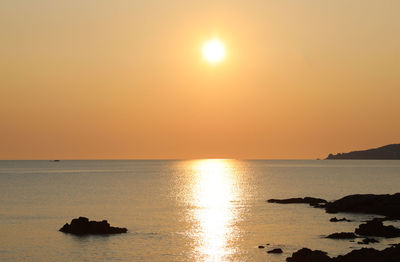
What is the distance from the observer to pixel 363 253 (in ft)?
146

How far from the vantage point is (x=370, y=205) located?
9169 cm

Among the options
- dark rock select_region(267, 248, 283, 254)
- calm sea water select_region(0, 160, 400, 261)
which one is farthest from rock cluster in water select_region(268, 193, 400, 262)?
dark rock select_region(267, 248, 283, 254)

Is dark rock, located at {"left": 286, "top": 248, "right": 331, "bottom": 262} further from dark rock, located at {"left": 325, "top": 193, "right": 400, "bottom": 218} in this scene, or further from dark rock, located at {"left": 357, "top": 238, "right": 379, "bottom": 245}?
dark rock, located at {"left": 325, "top": 193, "right": 400, "bottom": 218}

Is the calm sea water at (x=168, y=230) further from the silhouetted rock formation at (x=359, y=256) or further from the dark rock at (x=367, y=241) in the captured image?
the silhouetted rock formation at (x=359, y=256)

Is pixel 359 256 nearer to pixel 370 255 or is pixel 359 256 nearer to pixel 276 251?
pixel 370 255

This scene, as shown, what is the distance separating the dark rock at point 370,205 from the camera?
3418 inches

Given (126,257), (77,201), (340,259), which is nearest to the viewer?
(340,259)

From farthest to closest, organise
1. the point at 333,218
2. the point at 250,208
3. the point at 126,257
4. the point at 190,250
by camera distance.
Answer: the point at 250,208, the point at 333,218, the point at 190,250, the point at 126,257

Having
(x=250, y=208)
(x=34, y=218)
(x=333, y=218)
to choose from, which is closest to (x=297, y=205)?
(x=250, y=208)

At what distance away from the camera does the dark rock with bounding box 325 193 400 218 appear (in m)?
86.8

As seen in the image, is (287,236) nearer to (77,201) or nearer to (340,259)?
(340,259)

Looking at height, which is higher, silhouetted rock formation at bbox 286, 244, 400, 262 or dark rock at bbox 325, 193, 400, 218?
dark rock at bbox 325, 193, 400, 218

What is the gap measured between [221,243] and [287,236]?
27.5 ft

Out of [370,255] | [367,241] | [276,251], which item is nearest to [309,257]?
[370,255]
